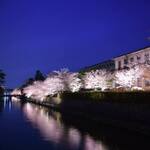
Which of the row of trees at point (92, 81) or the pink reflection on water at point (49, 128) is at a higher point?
the row of trees at point (92, 81)

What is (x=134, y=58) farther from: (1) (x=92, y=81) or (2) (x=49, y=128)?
(2) (x=49, y=128)

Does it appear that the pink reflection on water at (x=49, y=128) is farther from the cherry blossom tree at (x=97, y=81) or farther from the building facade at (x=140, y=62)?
the cherry blossom tree at (x=97, y=81)

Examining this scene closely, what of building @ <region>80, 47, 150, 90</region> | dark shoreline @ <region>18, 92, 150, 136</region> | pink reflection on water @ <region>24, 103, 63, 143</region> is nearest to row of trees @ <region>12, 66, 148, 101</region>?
building @ <region>80, 47, 150, 90</region>

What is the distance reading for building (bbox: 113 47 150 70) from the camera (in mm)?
55875

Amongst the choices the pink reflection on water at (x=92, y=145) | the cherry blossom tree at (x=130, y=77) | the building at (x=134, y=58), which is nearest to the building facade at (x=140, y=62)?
the building at (x=134, y=58)

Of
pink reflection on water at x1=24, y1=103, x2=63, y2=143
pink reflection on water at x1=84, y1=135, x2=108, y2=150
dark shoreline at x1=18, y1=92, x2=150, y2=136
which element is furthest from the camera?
Answer: dark shoreline at x1=18, y1=92, x2=150, y2=136

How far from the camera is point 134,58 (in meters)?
60.8

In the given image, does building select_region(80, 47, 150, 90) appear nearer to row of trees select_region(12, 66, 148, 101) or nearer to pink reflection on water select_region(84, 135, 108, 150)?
row of trees select_region(12, 66, 148, 101)

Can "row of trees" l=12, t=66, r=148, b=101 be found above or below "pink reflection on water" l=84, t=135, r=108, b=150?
above

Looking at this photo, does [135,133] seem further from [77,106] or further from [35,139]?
[77,106]

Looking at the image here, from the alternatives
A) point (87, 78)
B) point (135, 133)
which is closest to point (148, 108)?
point (135, 133)

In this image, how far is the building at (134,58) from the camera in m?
55.9

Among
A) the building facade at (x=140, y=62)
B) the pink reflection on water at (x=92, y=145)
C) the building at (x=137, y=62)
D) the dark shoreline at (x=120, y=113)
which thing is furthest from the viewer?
the building at (x=137, y=62)

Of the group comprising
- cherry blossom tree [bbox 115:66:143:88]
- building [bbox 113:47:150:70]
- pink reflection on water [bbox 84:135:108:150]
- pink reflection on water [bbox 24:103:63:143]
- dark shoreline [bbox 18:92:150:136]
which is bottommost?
pink reflection on water [bbox 84:135:108:150]
